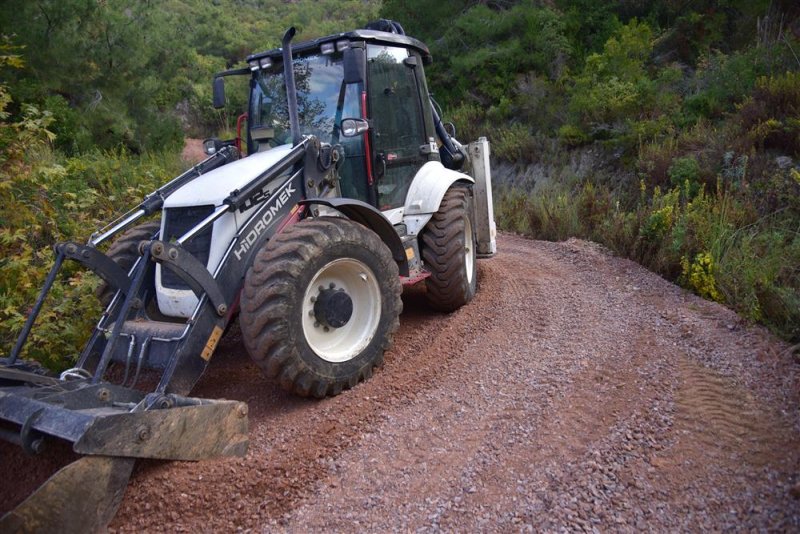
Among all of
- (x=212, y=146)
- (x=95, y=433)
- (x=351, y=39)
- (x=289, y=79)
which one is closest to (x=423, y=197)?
(x=351, y=39)

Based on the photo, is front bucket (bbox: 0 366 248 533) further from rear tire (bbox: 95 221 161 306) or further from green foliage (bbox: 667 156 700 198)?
green foliage (bbox: 667 156 700 198)

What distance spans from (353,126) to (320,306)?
1.41m

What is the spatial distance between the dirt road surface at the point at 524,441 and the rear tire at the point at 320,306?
21 cm

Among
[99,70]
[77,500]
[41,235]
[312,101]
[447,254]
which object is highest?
[99,70]

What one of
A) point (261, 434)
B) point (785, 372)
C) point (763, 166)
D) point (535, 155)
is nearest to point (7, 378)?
point (261, 434)

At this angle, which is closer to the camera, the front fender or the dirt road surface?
the dirt road surface

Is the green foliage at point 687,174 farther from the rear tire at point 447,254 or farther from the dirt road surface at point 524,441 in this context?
the rear tire at point 447,254

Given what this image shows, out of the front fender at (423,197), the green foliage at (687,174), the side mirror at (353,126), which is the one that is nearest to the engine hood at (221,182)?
the side mirror at (353,126)

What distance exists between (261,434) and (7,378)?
4.11 feet

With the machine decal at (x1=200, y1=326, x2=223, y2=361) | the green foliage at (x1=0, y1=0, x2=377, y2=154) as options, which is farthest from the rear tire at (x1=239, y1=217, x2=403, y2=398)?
the green foliage at (x1=0, y1=0, x2=377, y2=154)

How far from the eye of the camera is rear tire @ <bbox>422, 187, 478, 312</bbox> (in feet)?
15.8

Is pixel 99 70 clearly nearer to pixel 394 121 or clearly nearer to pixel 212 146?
pixel 212 146

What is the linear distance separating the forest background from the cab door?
2445 mm

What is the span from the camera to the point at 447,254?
480 cm
